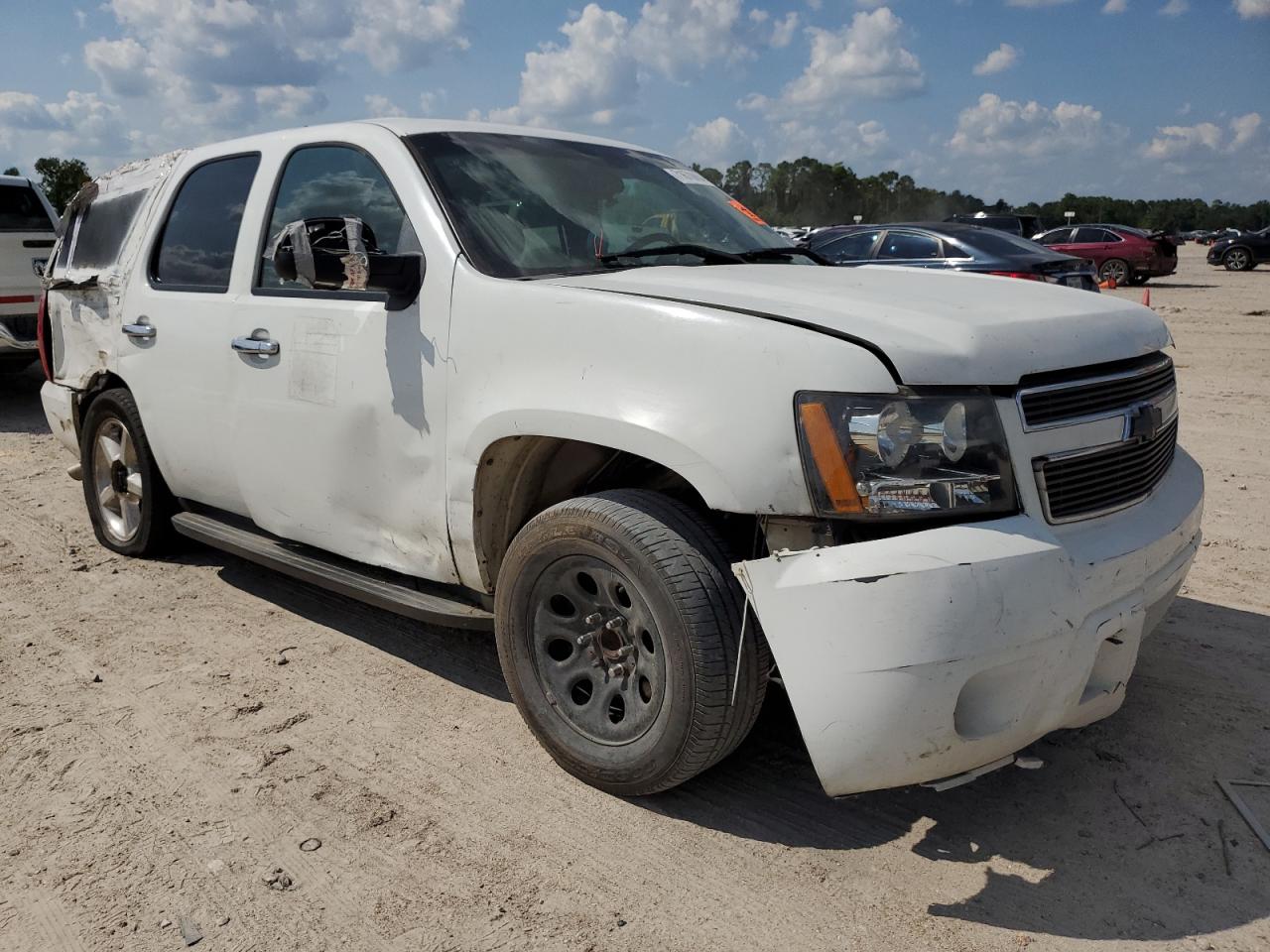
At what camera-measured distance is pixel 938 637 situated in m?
2.20

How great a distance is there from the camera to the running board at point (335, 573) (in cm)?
326

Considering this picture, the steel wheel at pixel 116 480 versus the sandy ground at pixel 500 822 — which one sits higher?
the steel wheel at pixel 116 480

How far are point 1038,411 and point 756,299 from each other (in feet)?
2.42

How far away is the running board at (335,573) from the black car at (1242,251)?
34.9 m

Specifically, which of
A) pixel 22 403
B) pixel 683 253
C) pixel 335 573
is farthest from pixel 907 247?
pixel 335 573

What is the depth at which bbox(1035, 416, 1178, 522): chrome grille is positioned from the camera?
242cm

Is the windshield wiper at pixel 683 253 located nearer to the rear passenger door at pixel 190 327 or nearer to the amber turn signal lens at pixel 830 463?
the amber turn signal lens at pixel 830 463

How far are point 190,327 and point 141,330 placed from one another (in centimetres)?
46

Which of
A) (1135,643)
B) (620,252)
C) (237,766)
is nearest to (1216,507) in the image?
(1135,643)

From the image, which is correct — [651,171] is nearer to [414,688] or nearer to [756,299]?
[756,299]

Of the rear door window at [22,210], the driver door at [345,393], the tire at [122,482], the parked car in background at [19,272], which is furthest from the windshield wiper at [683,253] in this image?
the rear door window at [22,210]

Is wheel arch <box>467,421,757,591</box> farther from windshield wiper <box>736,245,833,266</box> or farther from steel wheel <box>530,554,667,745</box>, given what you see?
windshield wiper <box>736,245,833,266</box>

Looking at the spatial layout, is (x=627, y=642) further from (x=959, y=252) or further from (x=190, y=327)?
(x=959, y=252)

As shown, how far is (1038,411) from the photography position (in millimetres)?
2443
